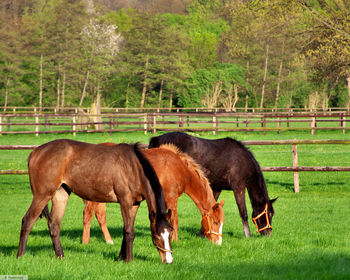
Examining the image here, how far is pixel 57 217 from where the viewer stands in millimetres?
6258

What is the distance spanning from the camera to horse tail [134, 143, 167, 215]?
5.63 m

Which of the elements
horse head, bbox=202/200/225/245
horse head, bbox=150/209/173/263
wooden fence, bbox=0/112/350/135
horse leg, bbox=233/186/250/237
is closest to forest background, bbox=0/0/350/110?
wooden fence, bbox=0/112/350/135

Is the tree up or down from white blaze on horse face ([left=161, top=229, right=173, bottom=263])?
up

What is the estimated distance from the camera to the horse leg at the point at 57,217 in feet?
20.3

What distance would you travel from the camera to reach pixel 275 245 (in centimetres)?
686

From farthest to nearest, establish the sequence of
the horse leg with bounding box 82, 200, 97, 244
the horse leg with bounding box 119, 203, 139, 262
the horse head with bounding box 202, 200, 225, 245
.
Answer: the horse leg with bounding box 82, 200, 97, 244
the horse head with bounding box 202, 200, 225, 245
the horse leg with bounding box 119, 203, 139, 262

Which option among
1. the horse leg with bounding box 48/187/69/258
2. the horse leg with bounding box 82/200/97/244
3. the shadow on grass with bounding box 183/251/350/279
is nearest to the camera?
the shadow on grass with bounding box 183/251/350/279

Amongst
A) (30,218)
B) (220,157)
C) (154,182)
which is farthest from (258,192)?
(30,218)

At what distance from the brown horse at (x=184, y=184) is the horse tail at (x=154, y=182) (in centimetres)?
67

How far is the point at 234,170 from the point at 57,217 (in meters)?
3.08

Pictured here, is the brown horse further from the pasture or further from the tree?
the tree

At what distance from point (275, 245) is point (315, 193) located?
248 inches

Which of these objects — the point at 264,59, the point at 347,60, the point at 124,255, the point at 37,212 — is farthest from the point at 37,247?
the point at 264,59

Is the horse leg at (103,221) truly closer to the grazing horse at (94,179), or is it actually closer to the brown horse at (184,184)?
the brown horse at (184,184)
